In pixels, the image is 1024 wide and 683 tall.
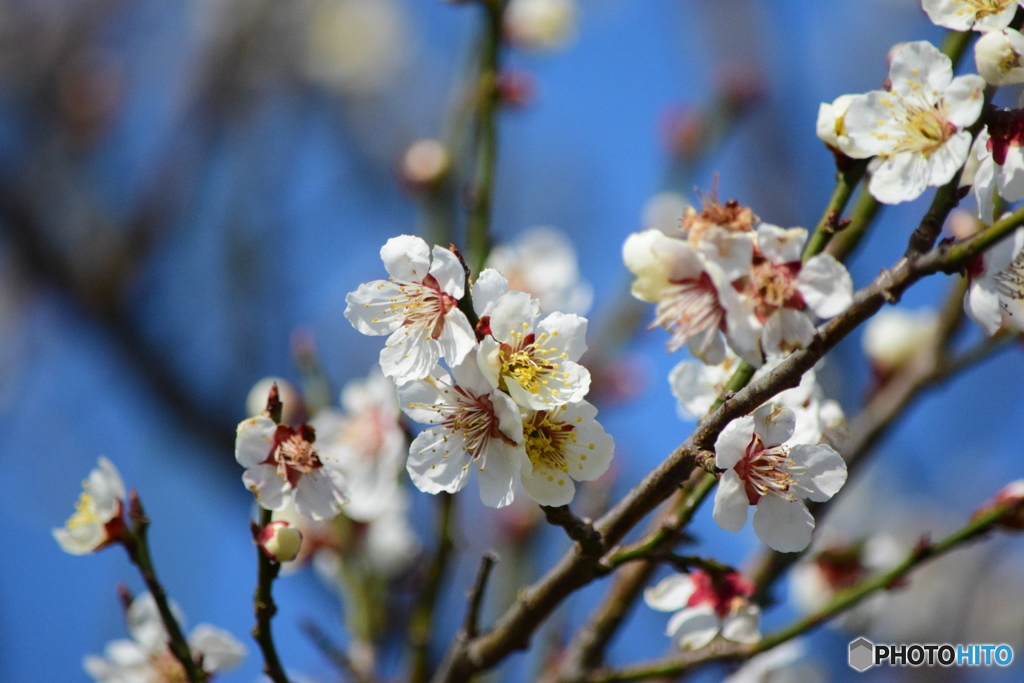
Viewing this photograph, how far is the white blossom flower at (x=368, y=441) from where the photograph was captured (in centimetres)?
173

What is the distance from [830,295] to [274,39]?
16.7ft

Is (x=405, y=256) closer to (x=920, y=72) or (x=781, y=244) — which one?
(x=781, y=244)

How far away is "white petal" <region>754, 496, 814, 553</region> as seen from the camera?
3.46 feet

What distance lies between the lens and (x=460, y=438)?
3.49 ft

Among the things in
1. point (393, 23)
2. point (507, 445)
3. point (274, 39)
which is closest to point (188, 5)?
point (274, 39)

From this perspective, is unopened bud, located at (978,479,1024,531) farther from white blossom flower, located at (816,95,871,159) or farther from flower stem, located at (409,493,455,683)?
flower stem, located at (409,493,455,683)

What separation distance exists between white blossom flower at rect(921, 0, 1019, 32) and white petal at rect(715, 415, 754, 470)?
55cm

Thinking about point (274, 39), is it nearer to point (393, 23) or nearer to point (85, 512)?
point (393, 23)

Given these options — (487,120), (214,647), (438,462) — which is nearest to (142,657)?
(214,647)

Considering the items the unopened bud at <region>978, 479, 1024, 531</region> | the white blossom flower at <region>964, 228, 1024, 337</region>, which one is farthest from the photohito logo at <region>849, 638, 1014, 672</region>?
the white blossom flower at <region>964, 228, 1024, 337</region>

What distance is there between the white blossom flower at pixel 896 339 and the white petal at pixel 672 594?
1041 millimetres

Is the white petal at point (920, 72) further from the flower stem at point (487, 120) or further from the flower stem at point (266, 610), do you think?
the flower stem at point (266, 610)

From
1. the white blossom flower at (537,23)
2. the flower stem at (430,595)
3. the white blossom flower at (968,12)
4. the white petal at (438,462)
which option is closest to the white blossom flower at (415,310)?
the white petal at (438,462)

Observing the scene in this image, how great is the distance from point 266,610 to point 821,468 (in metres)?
0.71
